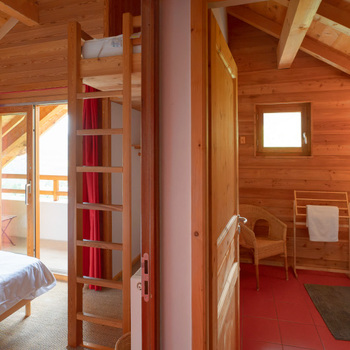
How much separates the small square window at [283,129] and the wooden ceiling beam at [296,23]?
71 centimetres

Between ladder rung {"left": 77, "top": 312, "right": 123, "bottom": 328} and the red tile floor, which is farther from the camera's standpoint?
→ the red tile floor

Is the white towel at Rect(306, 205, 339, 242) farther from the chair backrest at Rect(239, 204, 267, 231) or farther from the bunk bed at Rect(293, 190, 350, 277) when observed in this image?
the chair backrest at Rect(239, 204, 267, 231)

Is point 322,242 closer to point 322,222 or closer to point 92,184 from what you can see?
point 322,222

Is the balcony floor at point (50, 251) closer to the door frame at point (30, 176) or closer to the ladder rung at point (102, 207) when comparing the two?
the door frame at point (30, 176)

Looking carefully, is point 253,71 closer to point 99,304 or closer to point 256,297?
point 256,297

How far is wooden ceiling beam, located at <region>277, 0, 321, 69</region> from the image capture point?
217 cm

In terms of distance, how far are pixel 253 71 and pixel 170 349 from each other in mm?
3521

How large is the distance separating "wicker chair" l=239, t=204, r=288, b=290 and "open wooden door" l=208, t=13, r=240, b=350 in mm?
1259

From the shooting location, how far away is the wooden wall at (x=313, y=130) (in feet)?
11.7

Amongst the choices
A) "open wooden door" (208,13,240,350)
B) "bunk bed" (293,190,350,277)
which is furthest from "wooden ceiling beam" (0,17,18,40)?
"bunk bed" (293,190,350,277)

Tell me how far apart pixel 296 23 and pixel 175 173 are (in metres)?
2.05

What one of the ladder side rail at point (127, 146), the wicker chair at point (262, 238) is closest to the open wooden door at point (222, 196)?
the ladder side rail at point (127, 146)

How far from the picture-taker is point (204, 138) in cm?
121

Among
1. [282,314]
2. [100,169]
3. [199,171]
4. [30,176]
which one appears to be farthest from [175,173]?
[30,176]
